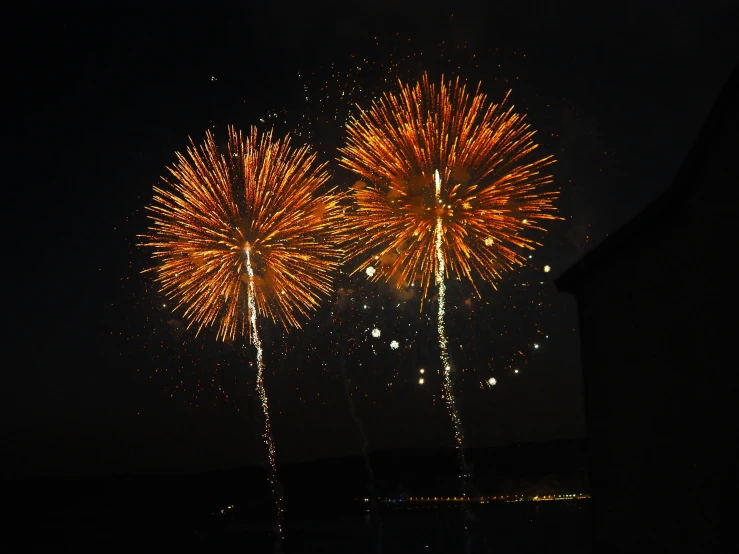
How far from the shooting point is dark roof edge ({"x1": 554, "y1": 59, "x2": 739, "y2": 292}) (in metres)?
8.61

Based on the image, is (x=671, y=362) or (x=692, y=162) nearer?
(x=692, y=162)

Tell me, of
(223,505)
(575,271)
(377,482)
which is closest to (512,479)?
(377,482)

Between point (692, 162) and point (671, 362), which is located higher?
point (692, 162)

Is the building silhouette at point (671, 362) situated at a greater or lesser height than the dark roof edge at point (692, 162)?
lesser

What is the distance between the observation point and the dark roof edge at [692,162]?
861 centimetres

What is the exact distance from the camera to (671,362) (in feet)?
31.3

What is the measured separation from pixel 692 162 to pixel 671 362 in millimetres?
2736

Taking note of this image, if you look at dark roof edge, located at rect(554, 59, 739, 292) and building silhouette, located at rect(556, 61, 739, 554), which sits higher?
dark roof edge, located at rect(554, 59, 739, 292)

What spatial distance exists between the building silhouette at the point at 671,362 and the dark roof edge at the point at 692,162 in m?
0.02

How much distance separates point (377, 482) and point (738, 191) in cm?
7083

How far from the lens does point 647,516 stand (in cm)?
1002

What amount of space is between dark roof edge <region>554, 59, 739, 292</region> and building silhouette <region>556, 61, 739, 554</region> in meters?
0.02

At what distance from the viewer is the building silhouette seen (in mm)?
8570

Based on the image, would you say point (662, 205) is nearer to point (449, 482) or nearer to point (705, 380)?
point (705, 380)
